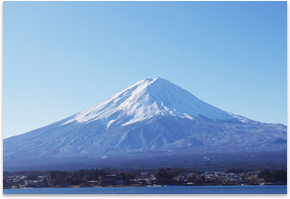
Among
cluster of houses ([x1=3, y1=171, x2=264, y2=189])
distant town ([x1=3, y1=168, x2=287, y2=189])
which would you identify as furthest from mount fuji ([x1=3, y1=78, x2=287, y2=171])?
distant town ([x1=3, y1=168, x2=287, y2=189])

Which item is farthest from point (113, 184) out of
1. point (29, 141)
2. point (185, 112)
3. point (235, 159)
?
point (185, 112)

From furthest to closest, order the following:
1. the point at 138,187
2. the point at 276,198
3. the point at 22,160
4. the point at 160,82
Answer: the point at 160,82 < the point at 22,160 < the point at 138,187 < the point at 276,198

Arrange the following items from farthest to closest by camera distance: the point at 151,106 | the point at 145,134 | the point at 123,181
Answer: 1. the point at 151,106
2. the point at 145,134
3. the point at 123,181

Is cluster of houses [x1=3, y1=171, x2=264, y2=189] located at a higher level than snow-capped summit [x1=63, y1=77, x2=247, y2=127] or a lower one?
lower

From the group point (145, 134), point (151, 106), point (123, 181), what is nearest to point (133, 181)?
point (123, 181)

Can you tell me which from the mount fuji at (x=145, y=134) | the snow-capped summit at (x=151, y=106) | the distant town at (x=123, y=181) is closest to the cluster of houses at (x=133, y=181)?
the distant town at (x=123, y=181)

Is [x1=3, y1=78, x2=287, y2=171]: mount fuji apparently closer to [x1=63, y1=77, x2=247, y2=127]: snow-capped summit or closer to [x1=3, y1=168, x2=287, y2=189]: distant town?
[x1=63, y1=77, x2=247, y2=127]: snow-capped summit

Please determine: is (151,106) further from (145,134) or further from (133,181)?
(133,181)

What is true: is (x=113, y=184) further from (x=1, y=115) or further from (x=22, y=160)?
(x=22, y=160)
